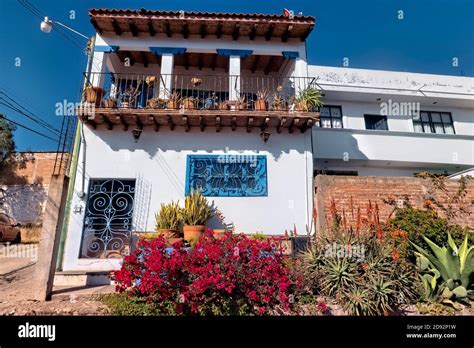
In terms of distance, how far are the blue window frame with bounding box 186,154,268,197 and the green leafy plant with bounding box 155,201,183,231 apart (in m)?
0.71

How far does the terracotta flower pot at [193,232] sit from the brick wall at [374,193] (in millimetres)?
2910

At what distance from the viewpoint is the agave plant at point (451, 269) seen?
17.0 ft

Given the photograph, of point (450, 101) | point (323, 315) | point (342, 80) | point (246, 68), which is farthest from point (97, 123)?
point (450, 101)

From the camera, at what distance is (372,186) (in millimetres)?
7176

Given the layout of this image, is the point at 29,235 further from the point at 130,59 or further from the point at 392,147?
the point at 392,147

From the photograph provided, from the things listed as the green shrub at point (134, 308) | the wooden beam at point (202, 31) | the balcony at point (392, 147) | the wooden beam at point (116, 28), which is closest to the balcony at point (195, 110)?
the wooden beam at point (116, 28)

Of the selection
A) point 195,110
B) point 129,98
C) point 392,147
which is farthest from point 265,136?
point 392,147

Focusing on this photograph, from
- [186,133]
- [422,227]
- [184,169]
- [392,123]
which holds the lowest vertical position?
[422,227]

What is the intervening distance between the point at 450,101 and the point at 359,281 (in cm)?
1068

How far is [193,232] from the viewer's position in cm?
645

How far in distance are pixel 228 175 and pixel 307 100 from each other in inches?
119

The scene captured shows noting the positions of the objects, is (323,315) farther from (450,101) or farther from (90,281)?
(450,101)

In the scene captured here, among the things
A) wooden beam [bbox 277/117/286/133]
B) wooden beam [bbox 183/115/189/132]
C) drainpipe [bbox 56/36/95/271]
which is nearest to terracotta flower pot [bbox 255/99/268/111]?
wooden beam [bbox 277/117/286/133]
